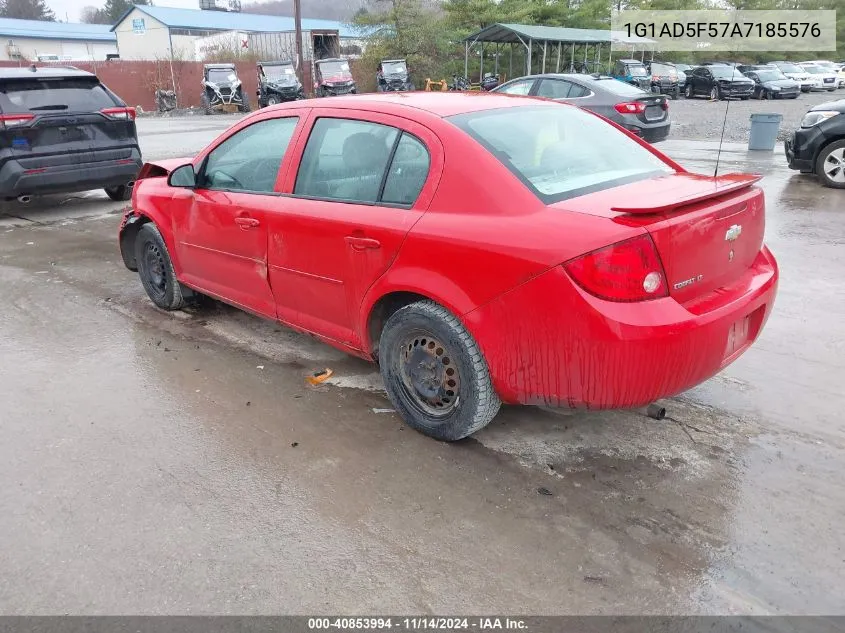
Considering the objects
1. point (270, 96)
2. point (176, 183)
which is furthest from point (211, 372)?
point (270, 96)

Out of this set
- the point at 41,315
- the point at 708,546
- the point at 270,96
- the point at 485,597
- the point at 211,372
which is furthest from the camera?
the point at 270,96

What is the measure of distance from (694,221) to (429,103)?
1.52 m

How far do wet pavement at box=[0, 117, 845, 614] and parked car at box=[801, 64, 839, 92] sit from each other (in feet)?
127

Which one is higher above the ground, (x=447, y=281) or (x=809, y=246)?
(x=447, y=281)

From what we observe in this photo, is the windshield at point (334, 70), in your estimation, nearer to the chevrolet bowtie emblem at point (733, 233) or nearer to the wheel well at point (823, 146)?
the wheel well at point (823, 146)

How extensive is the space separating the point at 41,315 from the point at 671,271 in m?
4.79

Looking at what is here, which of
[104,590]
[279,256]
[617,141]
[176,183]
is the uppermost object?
[617,141]

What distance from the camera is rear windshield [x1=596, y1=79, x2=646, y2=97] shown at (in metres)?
12.7

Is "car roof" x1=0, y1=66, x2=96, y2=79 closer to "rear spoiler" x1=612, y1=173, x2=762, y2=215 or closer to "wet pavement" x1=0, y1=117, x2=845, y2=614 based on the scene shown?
"wet pavement" x1=0, y1=117, x2=845, y2=614

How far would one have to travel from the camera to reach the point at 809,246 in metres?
6.77

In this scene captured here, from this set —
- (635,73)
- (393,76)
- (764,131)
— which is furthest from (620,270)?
(635,73)

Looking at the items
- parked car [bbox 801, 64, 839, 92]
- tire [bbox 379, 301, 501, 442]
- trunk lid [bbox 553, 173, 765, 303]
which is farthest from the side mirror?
parked car [bbox 801, 64, 839, 92]

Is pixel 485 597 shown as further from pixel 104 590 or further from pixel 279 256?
pixel 279 256

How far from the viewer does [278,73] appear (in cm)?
3077
